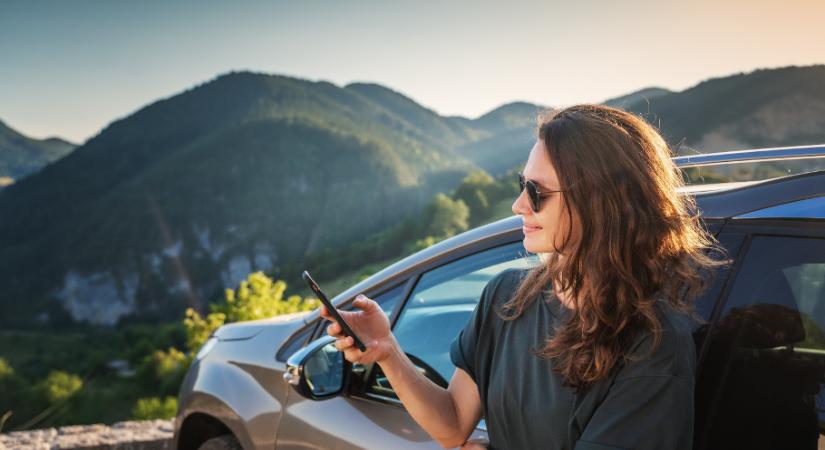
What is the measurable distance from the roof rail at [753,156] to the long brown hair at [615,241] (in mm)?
427

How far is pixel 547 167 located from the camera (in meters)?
1.44

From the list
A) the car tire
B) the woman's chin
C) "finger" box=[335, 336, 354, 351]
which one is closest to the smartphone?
"finger" box=[335, 336, 354, 351]

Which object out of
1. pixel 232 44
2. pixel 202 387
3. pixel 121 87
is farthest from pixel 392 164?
pixel 202 387

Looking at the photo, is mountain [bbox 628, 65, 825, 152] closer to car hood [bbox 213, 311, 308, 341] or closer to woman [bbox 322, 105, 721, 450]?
car hood [bbox 213, 311, 308, 341]

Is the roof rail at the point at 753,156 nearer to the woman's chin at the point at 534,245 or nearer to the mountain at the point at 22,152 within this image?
the woman's chin at the point at 534,245

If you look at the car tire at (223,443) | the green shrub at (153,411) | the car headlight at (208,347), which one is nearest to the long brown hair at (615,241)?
the car tire at (223,443)

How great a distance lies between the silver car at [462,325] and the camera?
4.30 ft

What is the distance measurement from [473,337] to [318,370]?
29.9 inches

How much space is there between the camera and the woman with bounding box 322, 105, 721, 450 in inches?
46.4

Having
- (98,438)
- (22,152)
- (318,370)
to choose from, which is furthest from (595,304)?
(22,152)

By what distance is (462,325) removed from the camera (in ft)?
7.43

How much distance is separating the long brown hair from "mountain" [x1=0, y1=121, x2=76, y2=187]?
546 ft

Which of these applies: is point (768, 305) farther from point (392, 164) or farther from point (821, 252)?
point (392, 164)

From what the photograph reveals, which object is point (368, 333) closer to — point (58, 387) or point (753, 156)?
point (753, 156)
